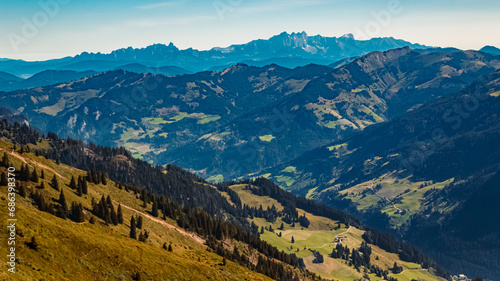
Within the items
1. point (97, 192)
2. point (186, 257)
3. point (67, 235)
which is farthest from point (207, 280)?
point (97, 192)

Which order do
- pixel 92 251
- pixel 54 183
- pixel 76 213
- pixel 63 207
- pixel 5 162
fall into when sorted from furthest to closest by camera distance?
pixel 54 183
pixel 5 162
pixel 76 213
pixel 63 207
pixel 92 251

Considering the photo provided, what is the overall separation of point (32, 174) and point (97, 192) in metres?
30.6

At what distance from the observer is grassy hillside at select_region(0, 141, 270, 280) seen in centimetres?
9331

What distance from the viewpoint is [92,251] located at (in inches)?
4186

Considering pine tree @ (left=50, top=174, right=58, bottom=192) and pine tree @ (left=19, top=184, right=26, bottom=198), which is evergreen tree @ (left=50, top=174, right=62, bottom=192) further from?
pine tree @ (left=19, top=184, right=26, bottom=198)

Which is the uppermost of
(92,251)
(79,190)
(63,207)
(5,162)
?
(5,162)

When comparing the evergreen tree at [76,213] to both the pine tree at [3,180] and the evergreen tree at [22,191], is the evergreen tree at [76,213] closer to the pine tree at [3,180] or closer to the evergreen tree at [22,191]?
the evergreen tree at [22,191]

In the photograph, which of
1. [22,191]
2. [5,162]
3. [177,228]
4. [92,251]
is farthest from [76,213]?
[177,228]

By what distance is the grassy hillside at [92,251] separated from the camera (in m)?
93.3

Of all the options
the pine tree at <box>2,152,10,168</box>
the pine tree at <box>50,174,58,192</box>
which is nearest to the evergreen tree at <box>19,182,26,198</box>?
the pine tree at <box>2,152,10,168</box>

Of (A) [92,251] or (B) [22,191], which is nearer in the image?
(A) [92,251]

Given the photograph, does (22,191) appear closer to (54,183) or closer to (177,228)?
(54,183)

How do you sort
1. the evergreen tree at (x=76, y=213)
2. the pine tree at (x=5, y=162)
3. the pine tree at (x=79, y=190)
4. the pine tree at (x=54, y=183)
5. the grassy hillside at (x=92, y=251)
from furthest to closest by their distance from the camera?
the pine tree at (x=79, y=190) → the pine tree at (x=54, y=183) → the pine tree at (x=5, y=162) → the evergreen tree at (x=76, y=213) → the grassy hillside at (x=92, y=251)

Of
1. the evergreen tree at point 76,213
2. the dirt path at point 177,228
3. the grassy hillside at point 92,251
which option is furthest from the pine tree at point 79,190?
the evergreen tree at point 76,213
